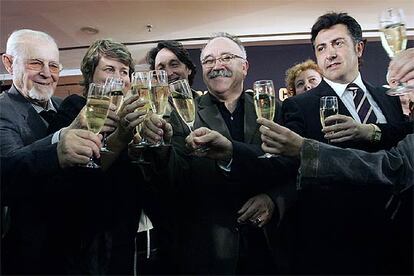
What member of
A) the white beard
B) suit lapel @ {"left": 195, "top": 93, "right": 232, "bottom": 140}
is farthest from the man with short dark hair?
the white beard

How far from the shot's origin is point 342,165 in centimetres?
144

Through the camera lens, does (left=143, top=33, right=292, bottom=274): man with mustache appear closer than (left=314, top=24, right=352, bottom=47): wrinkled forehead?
Yes

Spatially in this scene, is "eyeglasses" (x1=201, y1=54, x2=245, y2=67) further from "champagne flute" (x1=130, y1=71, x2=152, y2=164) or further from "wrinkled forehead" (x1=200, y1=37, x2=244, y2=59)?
"champagne flute" (x1=130, y1=71, x2=152, y2=164)

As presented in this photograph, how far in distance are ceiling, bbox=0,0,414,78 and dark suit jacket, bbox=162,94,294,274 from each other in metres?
3.58

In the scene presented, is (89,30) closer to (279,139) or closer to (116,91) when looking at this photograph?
(116,91)

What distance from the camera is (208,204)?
5.68 ft

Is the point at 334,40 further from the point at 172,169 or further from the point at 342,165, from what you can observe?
the point at 172,169

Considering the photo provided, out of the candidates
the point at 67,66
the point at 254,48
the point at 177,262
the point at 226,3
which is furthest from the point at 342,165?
the point at 67,66

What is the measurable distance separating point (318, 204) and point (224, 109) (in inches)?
23.1

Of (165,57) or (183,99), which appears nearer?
(183,99)

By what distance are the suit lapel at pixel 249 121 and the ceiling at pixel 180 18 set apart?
3.33 metres

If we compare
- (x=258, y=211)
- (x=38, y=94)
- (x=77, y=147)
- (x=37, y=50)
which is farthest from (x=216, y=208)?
(x=37, y=50)

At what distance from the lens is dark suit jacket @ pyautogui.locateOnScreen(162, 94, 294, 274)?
65.8 inches

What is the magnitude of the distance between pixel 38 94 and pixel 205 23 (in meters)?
3.95
